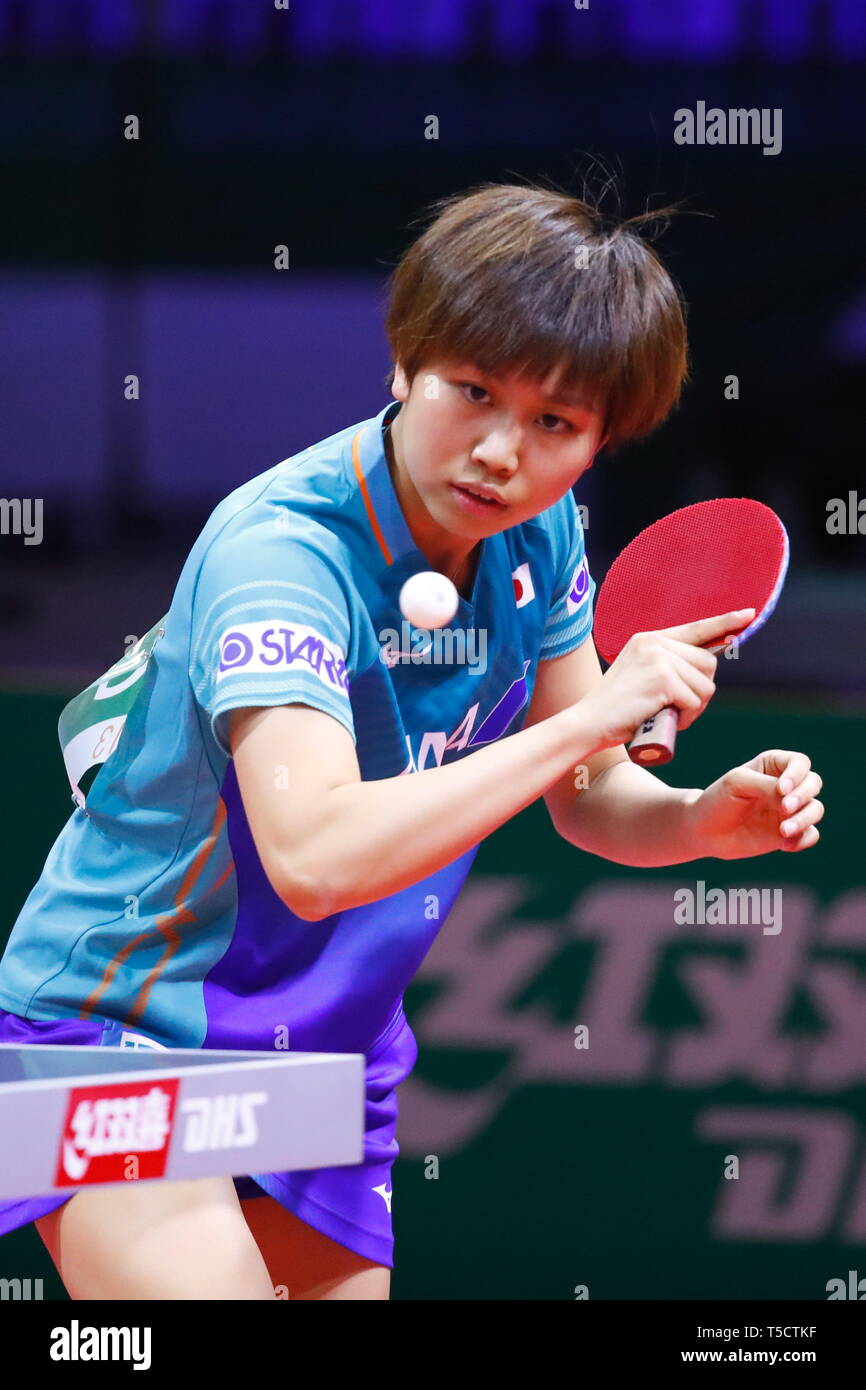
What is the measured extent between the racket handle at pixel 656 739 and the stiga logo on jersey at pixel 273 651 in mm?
262

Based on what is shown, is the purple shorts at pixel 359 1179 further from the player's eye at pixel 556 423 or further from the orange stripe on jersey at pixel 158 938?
the player's eye at pixel 556 423

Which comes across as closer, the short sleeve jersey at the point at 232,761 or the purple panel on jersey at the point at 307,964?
the short sleeve jersey at the point at 232,761

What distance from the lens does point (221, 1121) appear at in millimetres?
1180

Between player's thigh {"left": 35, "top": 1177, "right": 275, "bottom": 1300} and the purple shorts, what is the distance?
0.40 ft

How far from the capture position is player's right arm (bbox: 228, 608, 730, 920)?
56.8 inches

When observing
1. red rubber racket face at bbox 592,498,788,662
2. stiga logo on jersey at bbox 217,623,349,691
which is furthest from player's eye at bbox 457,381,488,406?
red rubber racket face at bbox 592,498,788,662

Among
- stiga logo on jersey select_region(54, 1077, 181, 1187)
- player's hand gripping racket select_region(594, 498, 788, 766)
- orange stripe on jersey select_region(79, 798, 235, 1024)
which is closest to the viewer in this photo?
stiga logo on jersey select_region(54, 1077, 181, 1187)

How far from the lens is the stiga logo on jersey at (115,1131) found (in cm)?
115

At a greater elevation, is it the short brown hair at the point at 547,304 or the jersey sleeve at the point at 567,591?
the short brown hair at the point at 547,304

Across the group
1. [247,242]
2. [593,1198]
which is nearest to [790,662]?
[593,1198]

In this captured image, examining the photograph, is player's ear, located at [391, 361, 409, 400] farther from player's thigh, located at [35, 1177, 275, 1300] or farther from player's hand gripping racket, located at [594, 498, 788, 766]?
player's thigh, located at [35, 1177, 275, 1300]

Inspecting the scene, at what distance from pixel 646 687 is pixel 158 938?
520 millimetres

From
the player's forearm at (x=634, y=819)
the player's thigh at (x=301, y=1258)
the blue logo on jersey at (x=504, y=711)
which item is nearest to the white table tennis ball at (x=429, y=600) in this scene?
the blue logo on jersey at (x=504, y=711)

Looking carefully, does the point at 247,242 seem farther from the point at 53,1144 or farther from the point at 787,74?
the point at 53,1144
